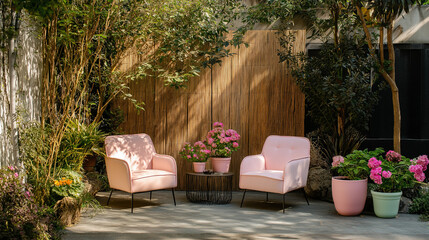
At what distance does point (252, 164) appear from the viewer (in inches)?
234

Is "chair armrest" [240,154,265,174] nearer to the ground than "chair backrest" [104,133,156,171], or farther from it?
nearer to the ground

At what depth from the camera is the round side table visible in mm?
5892

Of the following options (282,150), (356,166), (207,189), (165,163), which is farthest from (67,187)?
(356,166)

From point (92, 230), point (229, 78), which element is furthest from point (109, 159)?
point (229, 78)

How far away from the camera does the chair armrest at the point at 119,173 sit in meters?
5.46

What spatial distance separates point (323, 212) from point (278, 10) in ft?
9.91

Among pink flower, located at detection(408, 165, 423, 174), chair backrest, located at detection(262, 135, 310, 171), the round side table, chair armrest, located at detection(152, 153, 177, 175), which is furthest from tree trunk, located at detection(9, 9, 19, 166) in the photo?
pink flower, located at detection(408, 165, 423, 174)

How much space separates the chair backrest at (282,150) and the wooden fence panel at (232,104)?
57cm

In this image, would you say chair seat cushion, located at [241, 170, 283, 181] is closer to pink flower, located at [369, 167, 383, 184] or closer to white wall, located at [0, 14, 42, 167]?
pink flower, located at [369, 167, 383, 184]

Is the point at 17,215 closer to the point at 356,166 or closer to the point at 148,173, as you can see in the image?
the point at 148,173

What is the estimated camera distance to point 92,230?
4633 millimetres

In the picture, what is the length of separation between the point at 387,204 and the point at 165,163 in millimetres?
2676

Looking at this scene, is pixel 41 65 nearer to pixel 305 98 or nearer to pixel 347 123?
pixel 305 98

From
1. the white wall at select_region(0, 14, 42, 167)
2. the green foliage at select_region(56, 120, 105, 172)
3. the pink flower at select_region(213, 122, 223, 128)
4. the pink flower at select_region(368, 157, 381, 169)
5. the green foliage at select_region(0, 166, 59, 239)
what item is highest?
the white wall at select_region(0, 14, 42, 167)
